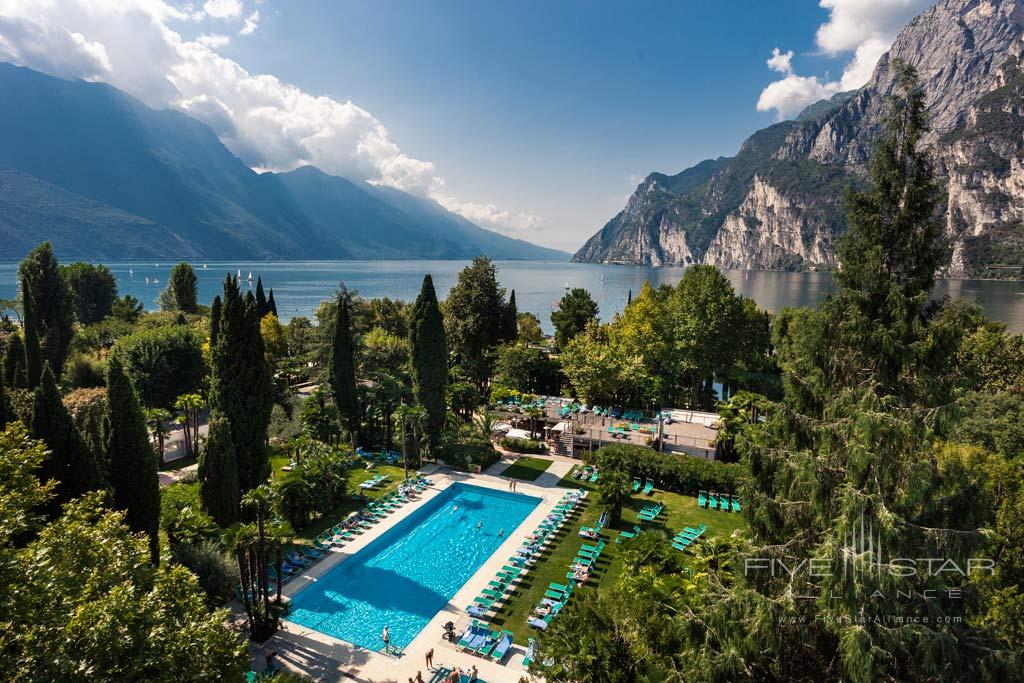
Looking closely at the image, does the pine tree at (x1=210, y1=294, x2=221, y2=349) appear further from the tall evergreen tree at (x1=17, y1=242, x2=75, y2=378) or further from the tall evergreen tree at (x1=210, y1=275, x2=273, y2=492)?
the tall evergreen tree at (x1=17, y1=242, x2=75, y2=378)

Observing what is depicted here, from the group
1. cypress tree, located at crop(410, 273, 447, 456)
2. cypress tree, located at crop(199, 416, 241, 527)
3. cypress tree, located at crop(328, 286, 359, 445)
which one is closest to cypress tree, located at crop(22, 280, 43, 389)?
cypress tree, located at crop(328, 286, 359, 445)

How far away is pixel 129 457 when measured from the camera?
15.0 meters

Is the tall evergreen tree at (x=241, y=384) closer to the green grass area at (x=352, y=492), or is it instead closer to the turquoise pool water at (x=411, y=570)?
the green grass area at (x=352, y=492)

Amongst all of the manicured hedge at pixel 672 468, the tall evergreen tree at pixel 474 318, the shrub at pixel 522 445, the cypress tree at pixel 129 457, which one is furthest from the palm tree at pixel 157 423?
the manicured hedge at pixel 672 468

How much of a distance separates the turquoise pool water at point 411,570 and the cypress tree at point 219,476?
414 cm

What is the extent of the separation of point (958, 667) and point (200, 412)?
4107cm

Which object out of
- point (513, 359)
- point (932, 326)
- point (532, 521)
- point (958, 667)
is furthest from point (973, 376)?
point (513, 359)

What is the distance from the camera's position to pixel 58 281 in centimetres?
3756

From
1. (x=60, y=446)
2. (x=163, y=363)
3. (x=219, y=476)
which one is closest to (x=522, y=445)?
(x=219, y=476)

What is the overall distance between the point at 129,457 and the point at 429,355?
14274 millimetres

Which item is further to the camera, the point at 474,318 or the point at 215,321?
the point at 474,318

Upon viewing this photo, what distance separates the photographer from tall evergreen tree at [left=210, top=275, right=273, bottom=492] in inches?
766

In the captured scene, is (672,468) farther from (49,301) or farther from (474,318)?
(49,301)

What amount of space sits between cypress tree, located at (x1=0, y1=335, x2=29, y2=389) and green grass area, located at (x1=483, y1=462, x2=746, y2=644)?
28270mm
